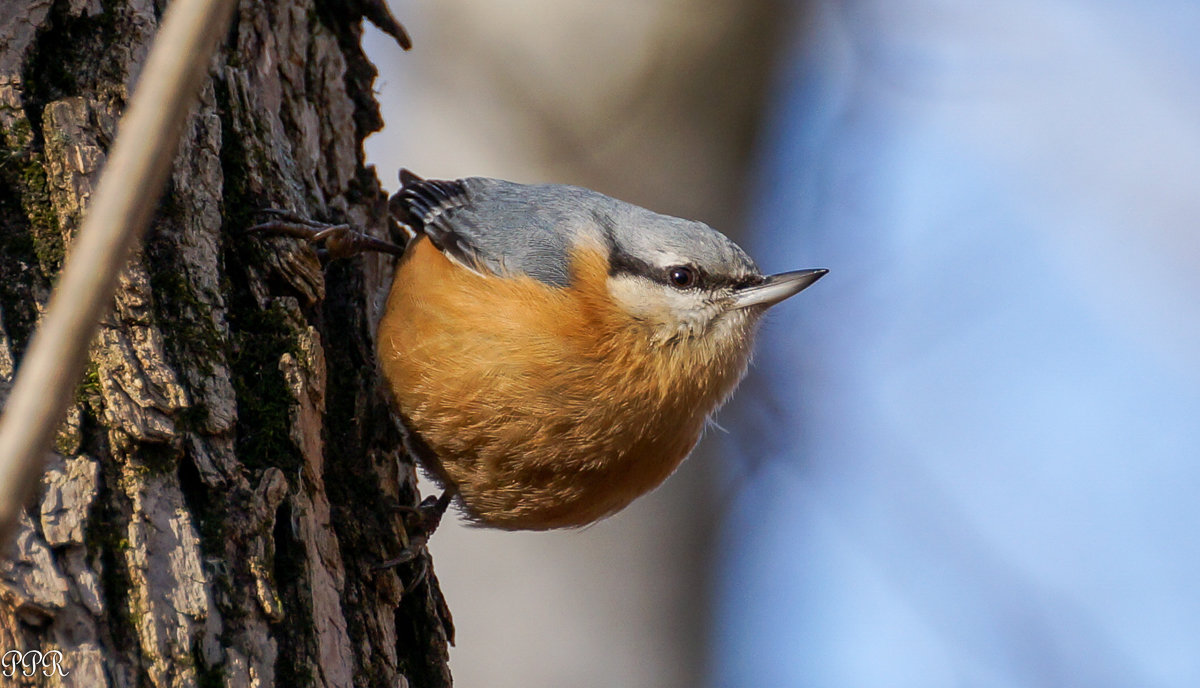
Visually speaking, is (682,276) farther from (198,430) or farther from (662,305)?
(198,430)

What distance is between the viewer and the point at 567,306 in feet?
8.73

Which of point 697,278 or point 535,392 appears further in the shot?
point 697,278

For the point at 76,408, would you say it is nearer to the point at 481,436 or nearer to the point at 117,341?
the point at 117,341

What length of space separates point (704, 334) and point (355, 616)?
1240 mm

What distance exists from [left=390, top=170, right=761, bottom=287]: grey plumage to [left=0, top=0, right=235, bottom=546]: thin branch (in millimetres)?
1973

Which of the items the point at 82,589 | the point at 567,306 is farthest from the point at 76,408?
the point at 567,306

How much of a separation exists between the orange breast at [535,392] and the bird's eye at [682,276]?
19 centimetres

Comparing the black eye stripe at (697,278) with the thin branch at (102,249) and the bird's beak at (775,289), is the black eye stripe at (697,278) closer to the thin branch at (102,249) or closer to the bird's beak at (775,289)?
the bird's beak at (775,289)

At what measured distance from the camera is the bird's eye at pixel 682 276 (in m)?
2.85

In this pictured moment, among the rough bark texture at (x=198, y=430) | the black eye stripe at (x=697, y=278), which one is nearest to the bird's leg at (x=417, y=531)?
the rough bark texture at (x=198, y=430)

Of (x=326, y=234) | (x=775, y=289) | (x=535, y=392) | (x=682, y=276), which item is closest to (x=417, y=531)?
(x=535, y=392)

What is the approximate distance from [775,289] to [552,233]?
647 mm

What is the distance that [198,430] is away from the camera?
1803mm

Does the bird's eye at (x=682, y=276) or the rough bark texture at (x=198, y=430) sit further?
the bird's eye at (x=682, y=276)
